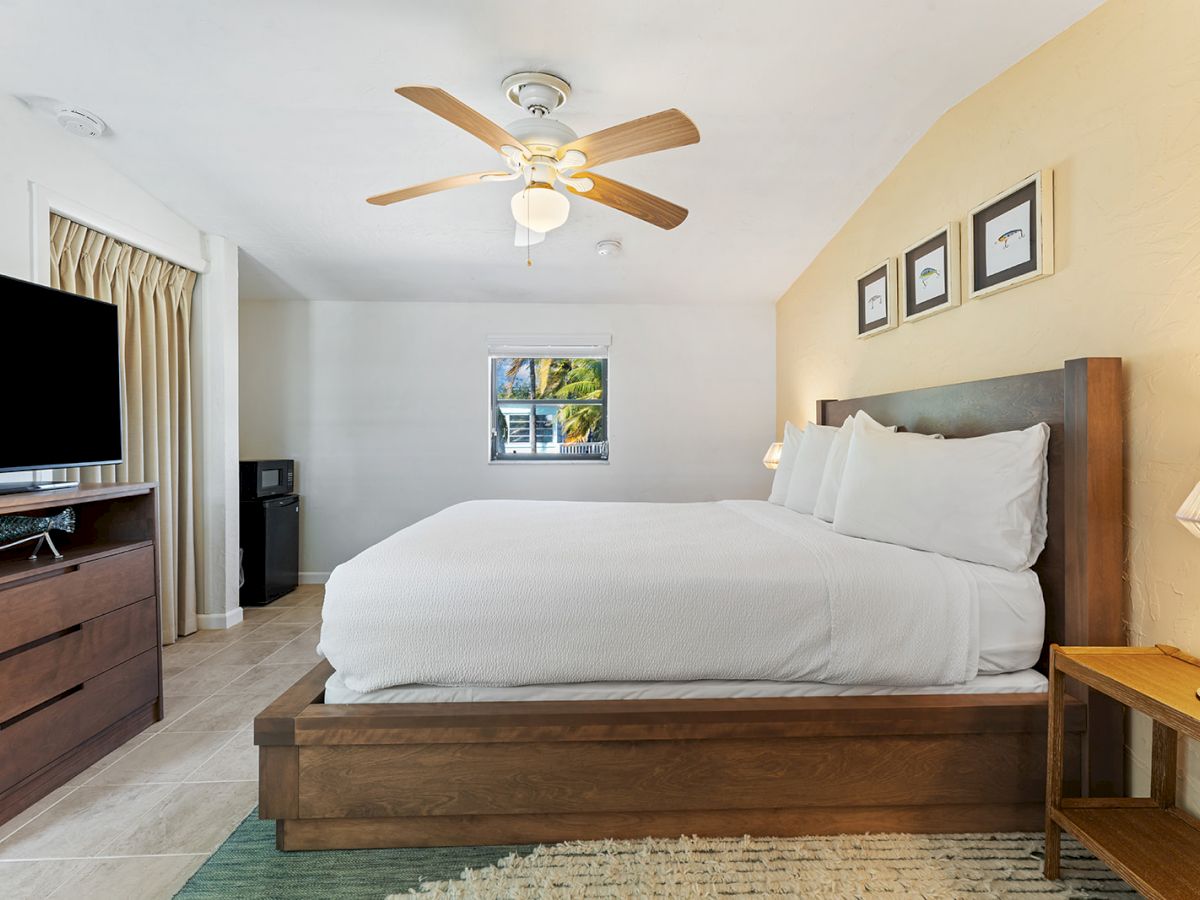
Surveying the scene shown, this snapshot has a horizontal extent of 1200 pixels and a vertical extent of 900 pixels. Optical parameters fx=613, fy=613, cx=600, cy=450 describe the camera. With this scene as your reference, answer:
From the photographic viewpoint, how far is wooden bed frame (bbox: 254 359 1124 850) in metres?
1.56

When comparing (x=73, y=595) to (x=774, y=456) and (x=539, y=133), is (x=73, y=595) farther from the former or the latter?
(x=774, y=456)

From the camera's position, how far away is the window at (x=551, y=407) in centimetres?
487

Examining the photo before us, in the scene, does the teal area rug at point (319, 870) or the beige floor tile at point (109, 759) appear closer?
the teal area rug at point (319, 870)

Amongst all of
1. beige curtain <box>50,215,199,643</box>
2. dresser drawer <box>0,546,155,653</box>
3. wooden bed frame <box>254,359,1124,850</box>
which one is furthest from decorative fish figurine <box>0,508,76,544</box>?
wooden bed frame <box>254,359,1124,850</box>

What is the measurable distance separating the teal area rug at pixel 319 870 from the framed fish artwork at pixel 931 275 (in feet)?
8.33

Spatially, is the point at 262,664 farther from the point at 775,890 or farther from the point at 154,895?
the point at 775,890

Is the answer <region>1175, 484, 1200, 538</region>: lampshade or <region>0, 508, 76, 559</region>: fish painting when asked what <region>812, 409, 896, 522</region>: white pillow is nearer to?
<region>1175, 484, 1200, 538</region>: lampshade

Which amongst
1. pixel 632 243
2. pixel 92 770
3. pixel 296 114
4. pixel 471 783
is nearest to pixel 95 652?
pixel 92 770

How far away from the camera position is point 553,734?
5.15 ft

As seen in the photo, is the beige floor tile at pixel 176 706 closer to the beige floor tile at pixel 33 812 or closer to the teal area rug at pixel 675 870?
the beige floor tile at pixel 33 812

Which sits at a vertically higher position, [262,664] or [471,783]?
[471,783]

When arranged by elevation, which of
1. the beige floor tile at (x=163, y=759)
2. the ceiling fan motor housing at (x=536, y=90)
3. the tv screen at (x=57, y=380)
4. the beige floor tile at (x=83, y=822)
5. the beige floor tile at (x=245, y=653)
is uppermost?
the ceiling fan motor housing at (x=536, y=90)

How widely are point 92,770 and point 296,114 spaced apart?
2510 mm

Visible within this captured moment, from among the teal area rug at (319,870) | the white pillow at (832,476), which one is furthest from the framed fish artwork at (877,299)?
the teal area rug at (319,870)
